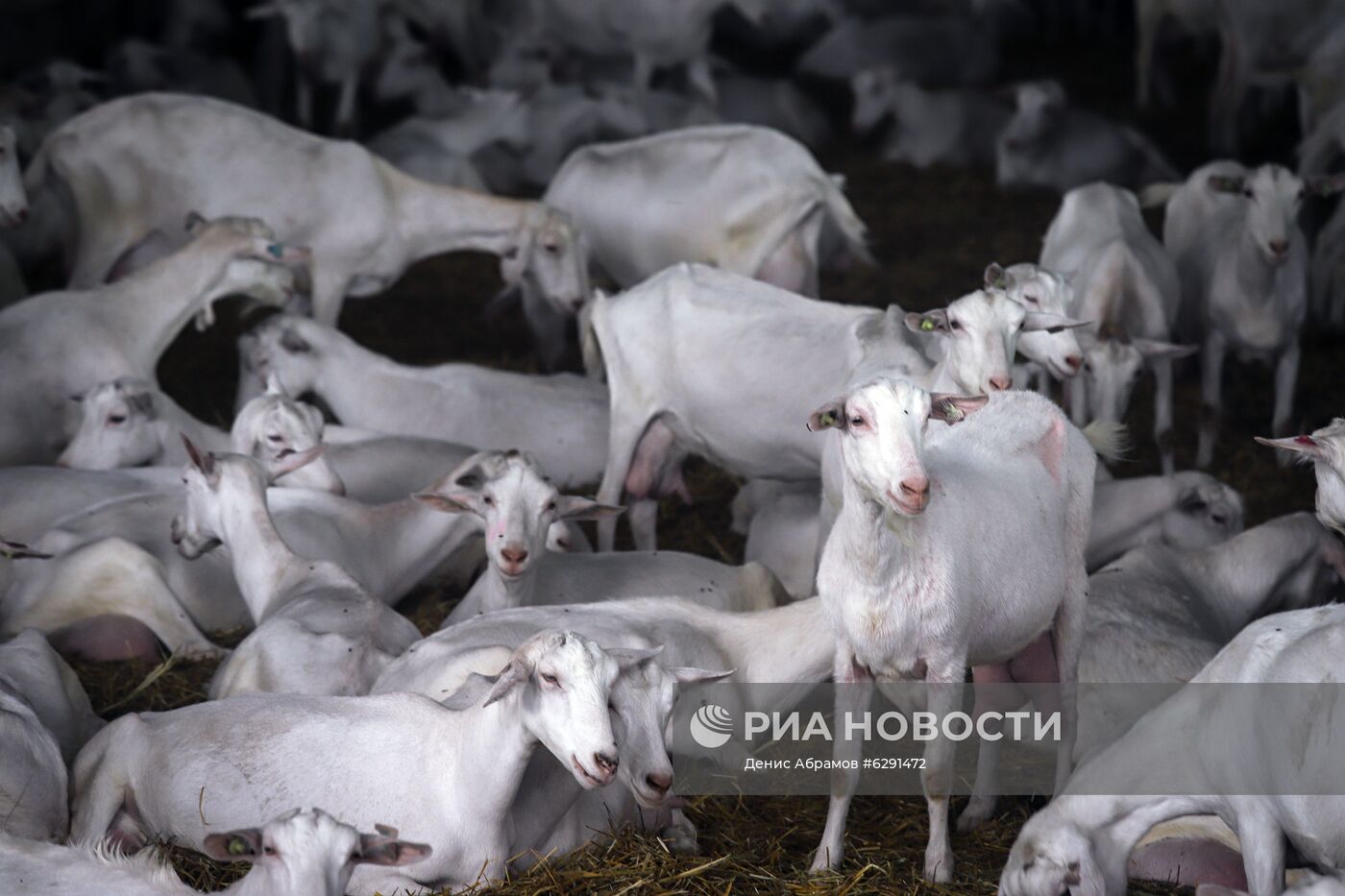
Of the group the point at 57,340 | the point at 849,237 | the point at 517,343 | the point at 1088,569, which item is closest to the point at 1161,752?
the point at 1088,569

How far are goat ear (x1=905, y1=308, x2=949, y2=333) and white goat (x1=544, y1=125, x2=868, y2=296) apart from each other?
9.53 ft

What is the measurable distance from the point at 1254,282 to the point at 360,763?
5631 mm

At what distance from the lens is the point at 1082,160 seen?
12844 millimetres

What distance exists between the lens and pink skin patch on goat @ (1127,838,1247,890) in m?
4.96

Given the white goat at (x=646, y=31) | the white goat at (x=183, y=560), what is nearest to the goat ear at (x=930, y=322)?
the white goat at (x=183, y=560)

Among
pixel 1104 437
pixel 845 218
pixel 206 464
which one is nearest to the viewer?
pixel 1104 437

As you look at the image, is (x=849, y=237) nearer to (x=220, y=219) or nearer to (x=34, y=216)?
(x=220, y=219)

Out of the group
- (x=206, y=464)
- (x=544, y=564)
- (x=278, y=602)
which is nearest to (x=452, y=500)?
(x=544, y=564)

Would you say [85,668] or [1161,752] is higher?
[1161,752]

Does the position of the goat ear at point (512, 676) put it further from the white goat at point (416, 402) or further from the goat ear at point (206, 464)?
the white goat at point (416, 402)

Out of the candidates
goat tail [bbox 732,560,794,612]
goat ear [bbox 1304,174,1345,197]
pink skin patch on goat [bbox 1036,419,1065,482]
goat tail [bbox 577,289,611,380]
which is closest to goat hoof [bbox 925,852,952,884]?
pink skin patch on goat [bbox 1036,419,1065,482]

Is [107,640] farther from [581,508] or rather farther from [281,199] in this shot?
[281,199]

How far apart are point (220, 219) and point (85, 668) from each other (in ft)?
9.34

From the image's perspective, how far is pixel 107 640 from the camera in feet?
21.0
